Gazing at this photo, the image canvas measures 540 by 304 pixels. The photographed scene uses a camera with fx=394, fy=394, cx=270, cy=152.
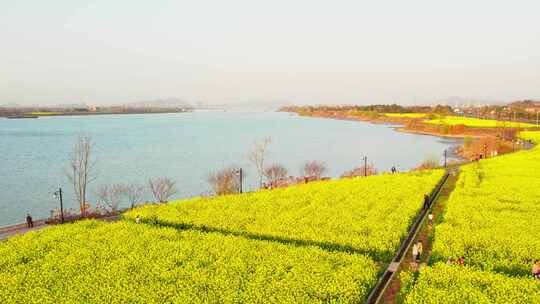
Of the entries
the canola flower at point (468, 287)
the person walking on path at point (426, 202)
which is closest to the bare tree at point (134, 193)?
the person walking on path at point (426, 202)

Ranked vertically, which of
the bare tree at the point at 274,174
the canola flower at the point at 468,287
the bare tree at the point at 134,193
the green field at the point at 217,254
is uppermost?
the green field at the point at 217,254

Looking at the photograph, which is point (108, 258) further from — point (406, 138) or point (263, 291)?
point (406, 138)

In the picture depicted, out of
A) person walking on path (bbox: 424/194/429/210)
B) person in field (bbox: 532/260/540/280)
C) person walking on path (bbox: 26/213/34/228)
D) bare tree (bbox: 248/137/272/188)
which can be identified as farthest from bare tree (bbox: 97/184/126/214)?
person in field (bbox: 532/260/540/280)

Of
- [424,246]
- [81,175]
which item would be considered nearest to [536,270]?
[424,246]

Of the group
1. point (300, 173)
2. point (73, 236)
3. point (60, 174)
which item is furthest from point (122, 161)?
point (73, 236)

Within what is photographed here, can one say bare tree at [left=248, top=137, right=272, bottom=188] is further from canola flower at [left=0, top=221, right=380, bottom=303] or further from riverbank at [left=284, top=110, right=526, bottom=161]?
riverbank at [left=284, top=110, right=526, bottom=161]

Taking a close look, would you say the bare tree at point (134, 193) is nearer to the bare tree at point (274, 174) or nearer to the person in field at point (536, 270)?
the bare tree at point (274, 174)
